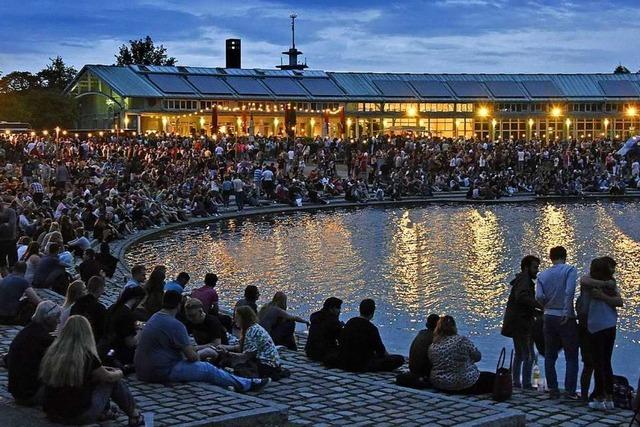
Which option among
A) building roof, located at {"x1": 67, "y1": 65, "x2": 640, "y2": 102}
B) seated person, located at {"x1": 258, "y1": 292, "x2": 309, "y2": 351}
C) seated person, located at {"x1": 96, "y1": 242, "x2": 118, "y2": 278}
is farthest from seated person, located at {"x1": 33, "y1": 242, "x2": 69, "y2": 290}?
building roof, located at {"x1": 67, "y1": 65, "x2": 640, "y2": 102}

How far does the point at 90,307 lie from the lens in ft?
32.1

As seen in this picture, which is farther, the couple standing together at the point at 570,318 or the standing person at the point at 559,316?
the standing person at the point at 559,316

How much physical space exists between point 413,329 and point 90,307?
5.84 meters

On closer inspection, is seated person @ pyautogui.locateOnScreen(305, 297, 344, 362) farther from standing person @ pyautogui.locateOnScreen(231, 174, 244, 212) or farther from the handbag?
standing person @ pyautogui.locateOnScreen(231, 174, 244, 212)

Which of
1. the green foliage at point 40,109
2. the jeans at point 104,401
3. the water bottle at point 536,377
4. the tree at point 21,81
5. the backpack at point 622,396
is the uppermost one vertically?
the tree at point 21,81

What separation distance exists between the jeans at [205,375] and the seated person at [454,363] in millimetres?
1966

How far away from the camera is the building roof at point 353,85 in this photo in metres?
66.4

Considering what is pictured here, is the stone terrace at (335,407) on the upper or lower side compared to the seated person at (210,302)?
lower

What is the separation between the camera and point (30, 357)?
25.7 feet

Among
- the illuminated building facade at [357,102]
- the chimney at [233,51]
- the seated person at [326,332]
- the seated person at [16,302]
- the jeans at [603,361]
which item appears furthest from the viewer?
the chimney at [233,51]

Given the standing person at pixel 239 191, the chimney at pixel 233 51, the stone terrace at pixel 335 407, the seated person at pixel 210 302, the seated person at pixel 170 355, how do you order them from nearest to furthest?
the stone terrace at pixel 335 407
the seated person at pixel 170 355
the seated person at pixel 210 302
the standing person at pixel 239 191
the chimney at pixel 233 51

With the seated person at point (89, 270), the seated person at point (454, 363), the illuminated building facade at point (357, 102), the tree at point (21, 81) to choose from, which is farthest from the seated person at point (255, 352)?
the tree at point (21, 81)

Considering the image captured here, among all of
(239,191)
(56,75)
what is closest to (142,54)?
(56,75)

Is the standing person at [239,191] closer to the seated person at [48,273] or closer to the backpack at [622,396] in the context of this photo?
the seated person at [48,273]
